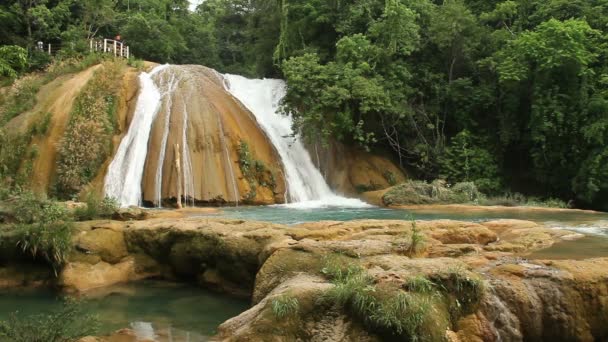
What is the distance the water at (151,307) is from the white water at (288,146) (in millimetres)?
9010

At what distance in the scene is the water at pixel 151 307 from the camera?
24.4ft

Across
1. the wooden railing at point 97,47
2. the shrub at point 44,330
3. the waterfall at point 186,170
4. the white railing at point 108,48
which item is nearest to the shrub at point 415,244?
the shrub at point 44,330

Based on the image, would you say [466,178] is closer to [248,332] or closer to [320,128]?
[320,128]

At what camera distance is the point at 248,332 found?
5.70 m

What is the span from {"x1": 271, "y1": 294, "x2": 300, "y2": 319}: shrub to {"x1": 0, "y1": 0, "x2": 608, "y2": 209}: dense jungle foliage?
15.6 meters

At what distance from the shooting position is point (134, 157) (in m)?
18.0

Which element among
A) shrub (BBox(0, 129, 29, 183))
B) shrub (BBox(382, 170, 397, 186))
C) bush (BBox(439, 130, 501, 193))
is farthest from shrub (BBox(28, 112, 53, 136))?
bush (BBox(439, 130, 501, 193))

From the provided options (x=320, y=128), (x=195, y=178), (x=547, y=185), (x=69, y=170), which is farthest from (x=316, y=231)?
(x=547, y=185)

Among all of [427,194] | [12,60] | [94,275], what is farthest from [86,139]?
[427,194]

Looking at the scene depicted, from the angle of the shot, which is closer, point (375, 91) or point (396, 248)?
point (396, 248)

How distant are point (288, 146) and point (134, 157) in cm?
613

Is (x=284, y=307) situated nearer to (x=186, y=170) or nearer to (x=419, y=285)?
(x=419, y=285)

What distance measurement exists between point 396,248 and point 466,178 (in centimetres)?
1561

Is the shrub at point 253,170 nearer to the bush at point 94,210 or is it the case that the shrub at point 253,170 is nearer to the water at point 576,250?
the bush at point 94,210
